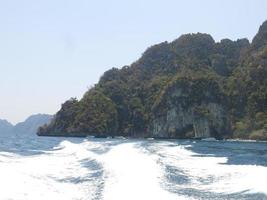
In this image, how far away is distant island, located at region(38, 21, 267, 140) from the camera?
5020 inches

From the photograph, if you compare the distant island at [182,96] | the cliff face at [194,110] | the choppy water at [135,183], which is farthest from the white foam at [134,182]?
the cliff face at [194,110]

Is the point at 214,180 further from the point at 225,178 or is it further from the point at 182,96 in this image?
the point at 182,96

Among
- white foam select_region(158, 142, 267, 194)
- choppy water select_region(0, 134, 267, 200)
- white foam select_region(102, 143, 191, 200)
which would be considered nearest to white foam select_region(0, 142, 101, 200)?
choppy water select_region(0, 134, 267, 200)

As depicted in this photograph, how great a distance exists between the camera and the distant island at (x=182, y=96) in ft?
418

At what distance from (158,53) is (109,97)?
2888 cm

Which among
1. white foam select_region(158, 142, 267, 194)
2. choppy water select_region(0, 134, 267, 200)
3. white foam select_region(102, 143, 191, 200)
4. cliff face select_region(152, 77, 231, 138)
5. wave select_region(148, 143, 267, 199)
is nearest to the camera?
choppy water select_region(0, 134, 267, 200)

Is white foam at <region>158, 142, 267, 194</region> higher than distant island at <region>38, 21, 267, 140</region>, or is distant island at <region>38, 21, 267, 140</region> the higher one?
distant island at <region>38, 21, 267, 140</region>

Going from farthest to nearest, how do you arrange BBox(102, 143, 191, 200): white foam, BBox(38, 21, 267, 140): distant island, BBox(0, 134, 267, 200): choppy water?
BBox(38, 21, 267, 140): distant island
BBox(102, 143, 191, 200): white foam
BBox(0, 134, 267, 200): choppy water

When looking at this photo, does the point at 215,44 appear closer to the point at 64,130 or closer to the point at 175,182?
the point at 64,130

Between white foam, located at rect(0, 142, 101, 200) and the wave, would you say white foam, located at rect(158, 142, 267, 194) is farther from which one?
white foam, located at rect(0, 142, 101, 200)

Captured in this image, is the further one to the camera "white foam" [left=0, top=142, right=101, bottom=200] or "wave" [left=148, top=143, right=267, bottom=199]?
"wave" [left=148, top=143, right=267, bottom=199]

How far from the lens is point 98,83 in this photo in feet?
581

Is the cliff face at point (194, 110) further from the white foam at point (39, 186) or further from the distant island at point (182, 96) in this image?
the white foam at point (39, 186)

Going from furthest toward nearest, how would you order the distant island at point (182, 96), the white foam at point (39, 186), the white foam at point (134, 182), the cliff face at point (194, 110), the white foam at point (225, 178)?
the cliff face at point (194, 110)
the distant island at point (182, 96)
the white foam at point (225, 178)
the white foam at point (134, 182)
the white foam at point (39, 186)
